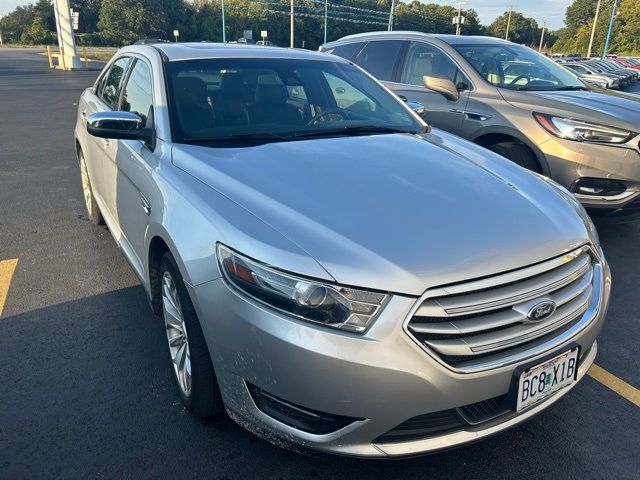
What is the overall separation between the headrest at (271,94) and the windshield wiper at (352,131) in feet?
1.20

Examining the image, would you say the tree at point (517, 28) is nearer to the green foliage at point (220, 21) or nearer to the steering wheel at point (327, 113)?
the green foliage at point (220, 21)

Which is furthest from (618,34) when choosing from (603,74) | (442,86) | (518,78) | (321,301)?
(321,301)

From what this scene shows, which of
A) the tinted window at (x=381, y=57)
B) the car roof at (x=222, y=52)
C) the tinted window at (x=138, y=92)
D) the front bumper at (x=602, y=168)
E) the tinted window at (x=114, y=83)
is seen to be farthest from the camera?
the tinted window at (x=381, y=57)

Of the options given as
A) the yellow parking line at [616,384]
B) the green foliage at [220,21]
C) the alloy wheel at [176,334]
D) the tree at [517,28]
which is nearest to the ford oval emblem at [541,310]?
the yellow parking line at [616,384]

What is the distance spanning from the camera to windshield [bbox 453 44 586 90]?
17.1 ft

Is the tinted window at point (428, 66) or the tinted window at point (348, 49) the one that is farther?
the tinted window at point (348, 49)

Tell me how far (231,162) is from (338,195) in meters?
0.61

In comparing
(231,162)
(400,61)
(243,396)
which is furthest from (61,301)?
(400,61)

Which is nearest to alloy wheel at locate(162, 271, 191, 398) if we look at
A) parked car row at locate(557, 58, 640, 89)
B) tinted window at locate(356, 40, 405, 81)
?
tinted window at locate(356, 40, 405, 81)

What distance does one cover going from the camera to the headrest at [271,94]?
3141 millimetres

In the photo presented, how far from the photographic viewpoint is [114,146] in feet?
11.0

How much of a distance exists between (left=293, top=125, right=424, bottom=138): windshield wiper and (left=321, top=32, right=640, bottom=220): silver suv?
182 centimetres

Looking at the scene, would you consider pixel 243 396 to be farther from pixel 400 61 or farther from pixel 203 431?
pixel 400 61

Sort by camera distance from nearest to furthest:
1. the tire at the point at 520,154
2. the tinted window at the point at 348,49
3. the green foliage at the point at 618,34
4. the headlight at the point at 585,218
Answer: the headlight at the point at 585,218, the tire at the point at 520,154, the tinted window at the point at 348,49, the green foliage at the point at 618,34
